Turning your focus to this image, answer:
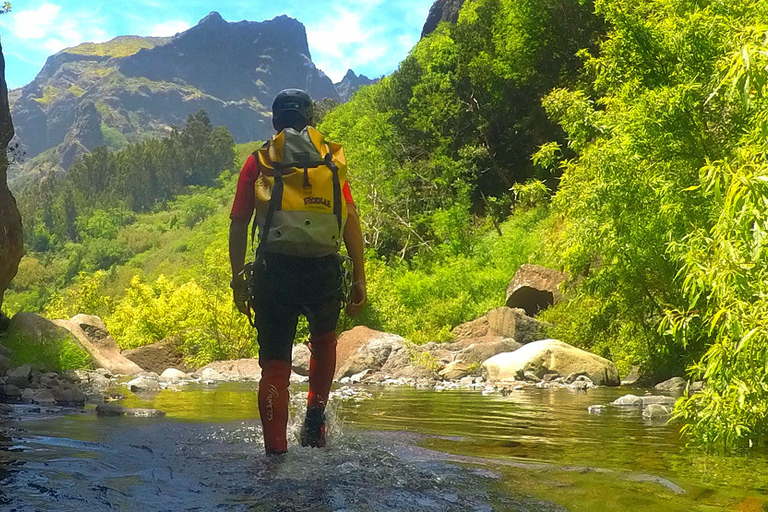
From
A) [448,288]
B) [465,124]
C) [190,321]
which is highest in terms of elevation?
[465,124]

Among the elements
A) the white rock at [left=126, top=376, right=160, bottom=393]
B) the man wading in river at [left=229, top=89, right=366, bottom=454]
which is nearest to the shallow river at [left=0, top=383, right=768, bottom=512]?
the man wading in river at [left=229, top=89, right=366, bottom=454]

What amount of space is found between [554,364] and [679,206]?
17.1 ft

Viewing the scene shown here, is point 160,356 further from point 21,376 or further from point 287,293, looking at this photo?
point 287,293

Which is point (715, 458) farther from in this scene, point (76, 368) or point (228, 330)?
point (228, 330)

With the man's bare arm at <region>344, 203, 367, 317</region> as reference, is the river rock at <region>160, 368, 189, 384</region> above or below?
below

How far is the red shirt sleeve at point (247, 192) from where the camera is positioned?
3943 millimetres

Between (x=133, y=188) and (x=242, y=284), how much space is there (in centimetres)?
10476

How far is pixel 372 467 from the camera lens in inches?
141

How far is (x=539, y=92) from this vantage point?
105 feet

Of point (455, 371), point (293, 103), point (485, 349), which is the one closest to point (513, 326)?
point (485, 349)

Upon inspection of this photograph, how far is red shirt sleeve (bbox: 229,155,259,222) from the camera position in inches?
155

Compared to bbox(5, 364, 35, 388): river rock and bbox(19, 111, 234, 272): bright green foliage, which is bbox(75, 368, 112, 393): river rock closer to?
bbox(5, 364, 35, 388): river rock

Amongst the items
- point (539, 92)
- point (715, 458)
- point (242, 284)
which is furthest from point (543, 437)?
point (539, 92)

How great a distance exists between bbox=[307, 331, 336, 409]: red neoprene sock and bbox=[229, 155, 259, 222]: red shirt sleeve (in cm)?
88
